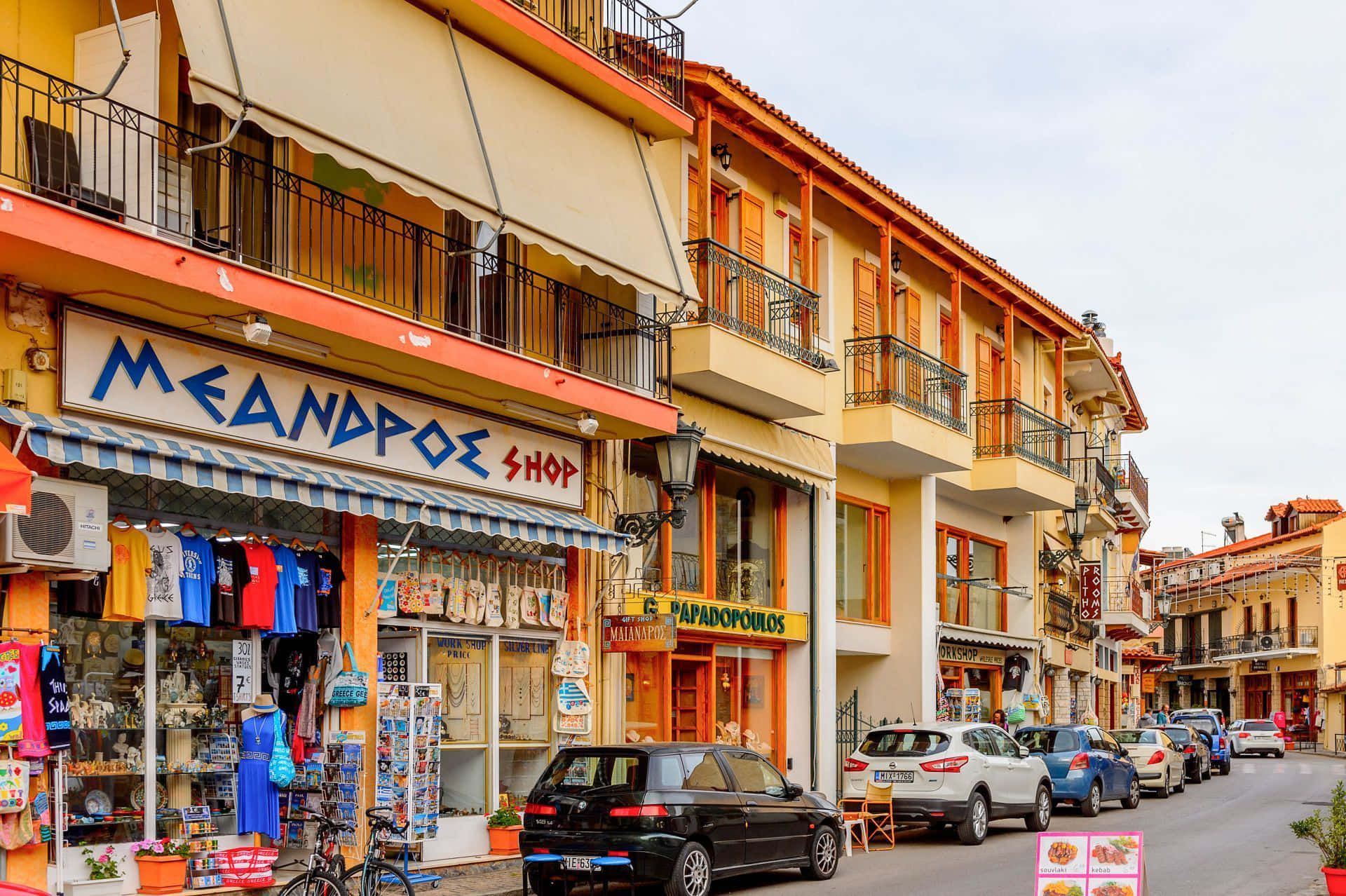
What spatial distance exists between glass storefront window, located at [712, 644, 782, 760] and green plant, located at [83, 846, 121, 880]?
1020 centimetres

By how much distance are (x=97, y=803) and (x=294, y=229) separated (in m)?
5.52

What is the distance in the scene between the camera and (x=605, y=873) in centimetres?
1319

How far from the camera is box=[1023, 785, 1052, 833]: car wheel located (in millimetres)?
21250

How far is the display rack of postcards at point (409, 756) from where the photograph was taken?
1447cm

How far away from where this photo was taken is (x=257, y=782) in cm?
1319

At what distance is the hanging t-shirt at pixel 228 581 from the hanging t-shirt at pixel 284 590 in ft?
1.39

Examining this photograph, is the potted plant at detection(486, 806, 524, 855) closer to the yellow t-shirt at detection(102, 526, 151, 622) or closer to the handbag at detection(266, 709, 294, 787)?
the handbag at detection(266, 709, 294, 787)

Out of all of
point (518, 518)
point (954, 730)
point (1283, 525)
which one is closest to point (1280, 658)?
point (1283, 525)

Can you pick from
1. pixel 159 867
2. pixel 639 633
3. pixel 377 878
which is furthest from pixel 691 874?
pixel 159 867

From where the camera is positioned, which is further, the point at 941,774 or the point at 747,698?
the point at 747,698

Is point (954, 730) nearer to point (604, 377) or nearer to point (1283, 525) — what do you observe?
point (604, 377)

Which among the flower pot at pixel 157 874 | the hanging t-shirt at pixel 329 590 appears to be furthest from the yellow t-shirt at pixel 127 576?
the hanging t-shirt at pixel 329 590

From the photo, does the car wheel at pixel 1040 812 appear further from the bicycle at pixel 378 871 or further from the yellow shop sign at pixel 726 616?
the bicycle at pixel 378 871

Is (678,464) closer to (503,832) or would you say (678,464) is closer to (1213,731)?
(503,832)
